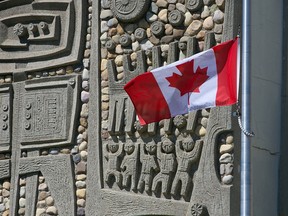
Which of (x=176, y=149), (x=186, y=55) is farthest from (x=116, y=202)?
(x=186, y=55)

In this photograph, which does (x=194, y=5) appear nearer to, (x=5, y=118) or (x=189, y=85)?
(x=189, y=85)

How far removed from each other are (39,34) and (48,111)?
0.89 metres

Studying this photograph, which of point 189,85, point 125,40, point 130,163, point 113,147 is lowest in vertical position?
point 130,163

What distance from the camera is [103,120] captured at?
469 inches

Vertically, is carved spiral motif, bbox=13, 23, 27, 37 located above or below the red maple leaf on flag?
above

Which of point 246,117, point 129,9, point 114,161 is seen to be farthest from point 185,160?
point 246,117

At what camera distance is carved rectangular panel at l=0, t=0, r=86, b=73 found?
1235 cm

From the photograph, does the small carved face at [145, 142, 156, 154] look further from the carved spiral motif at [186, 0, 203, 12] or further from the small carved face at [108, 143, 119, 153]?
the carved spiral motif at [186, 0, 203, 12]

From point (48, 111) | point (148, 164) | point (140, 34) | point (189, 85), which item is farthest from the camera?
point (48, 111)

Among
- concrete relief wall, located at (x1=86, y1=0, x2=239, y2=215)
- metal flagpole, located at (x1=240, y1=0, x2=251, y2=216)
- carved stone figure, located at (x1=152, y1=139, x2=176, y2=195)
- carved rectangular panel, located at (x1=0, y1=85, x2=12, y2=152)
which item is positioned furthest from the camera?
carved rectangular panel, located at (x1=0, y1=85, x2=12, y2=152)

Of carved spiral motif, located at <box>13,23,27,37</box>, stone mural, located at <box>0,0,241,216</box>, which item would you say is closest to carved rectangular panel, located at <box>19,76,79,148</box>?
stone mural, located at <box>0,0,241,216</box>

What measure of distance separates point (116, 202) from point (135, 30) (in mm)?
1753

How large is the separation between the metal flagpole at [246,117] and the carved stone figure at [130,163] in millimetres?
2348

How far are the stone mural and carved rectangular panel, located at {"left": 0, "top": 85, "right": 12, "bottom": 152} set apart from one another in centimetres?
1
